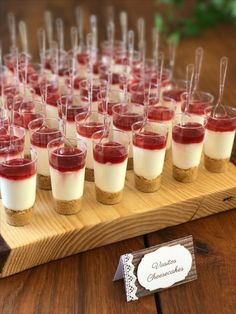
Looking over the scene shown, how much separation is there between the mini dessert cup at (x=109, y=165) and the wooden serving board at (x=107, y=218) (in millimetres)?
29

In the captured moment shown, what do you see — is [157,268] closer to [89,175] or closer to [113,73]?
[89,175]

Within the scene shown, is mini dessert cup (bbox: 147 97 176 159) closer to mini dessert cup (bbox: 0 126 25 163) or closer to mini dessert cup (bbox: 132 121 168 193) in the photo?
mini dessert cup (bbox: 132 121 168 193)

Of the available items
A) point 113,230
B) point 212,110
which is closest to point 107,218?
point 113,230

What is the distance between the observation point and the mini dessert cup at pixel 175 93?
5.35ft

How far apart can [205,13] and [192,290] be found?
7.02ft

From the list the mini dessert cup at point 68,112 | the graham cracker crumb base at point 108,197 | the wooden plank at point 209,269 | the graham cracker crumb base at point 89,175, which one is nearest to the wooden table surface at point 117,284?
the wooden plank at point 209,269

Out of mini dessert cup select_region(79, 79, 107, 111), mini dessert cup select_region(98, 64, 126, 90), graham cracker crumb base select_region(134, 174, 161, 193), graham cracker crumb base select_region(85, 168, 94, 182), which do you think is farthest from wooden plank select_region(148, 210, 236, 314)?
mini dessert cup select_region(98, 64, 126, 90)

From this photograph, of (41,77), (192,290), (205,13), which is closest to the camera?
(192,290)

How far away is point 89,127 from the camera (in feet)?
4.57

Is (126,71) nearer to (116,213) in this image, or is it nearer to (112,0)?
(116,213)

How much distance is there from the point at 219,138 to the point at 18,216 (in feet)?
1.82

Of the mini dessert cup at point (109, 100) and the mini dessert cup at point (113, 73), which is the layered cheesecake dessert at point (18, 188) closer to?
the mini dessert cup at point (109, 100)

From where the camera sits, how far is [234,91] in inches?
82.9

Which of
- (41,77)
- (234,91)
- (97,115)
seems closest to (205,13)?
(234,91)
